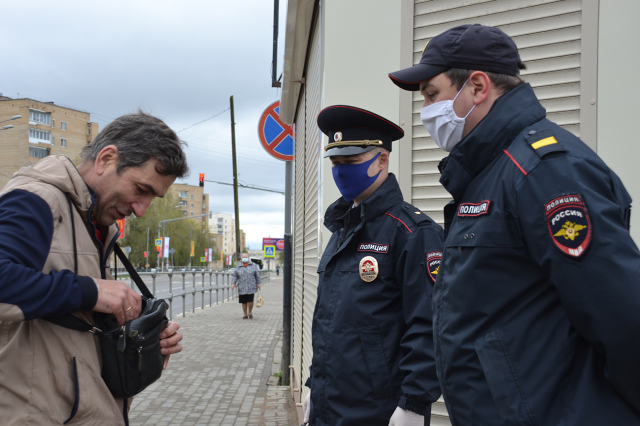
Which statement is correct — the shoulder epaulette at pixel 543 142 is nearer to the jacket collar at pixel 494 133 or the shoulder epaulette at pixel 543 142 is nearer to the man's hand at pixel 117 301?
the jacket collar at pixel 494 133

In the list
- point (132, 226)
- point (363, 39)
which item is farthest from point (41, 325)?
point (132, 226)

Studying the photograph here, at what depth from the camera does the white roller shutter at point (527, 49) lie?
2656mm

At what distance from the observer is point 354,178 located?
2506mm

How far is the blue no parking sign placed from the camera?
28.3 feet

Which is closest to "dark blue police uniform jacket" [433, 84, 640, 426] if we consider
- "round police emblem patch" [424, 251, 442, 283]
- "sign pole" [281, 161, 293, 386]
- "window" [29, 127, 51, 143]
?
"round police emblem patch" [424, 251, 442, 283]

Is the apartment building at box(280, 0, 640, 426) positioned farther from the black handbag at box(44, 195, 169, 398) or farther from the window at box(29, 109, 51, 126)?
the window at box(29, 109, 51, 126)

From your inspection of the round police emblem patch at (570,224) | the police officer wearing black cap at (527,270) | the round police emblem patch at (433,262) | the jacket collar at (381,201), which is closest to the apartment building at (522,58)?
the jacket collar at (381,201)

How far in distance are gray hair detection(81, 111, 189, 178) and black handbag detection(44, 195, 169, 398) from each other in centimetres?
37

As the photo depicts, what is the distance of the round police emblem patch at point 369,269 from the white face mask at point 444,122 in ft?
2.18

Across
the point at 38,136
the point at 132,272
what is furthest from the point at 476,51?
the point at 38,136

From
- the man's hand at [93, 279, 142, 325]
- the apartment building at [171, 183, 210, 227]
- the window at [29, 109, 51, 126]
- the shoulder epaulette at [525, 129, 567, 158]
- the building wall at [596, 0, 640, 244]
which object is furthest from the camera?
the apartment building at [171, 183, 210, 227]

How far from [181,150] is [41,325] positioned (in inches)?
33.7

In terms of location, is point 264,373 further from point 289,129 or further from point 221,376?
point 289,129

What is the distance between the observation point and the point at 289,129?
29.0 ft
